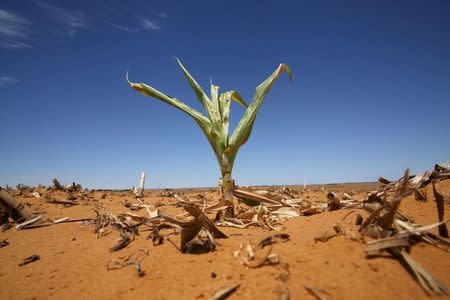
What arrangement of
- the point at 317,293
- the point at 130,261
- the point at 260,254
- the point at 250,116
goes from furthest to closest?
the point at 250,116 → the point at 130,261 → the point at 260,254 → the point at 317,293

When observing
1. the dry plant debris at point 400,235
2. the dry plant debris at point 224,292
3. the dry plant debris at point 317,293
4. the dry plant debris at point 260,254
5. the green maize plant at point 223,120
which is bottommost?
the dry plant debris at point 224,292

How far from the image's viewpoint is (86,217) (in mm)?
5078

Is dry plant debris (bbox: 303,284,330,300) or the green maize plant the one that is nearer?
dry plant debris (bbox: 303,284,330,300)

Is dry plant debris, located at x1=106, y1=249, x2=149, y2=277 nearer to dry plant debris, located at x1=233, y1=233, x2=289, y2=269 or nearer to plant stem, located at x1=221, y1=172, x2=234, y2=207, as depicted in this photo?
dry plant debris, located at x1=233, y1=233, x2=289, y2=269

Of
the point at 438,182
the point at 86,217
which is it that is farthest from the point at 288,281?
the point at 86,217

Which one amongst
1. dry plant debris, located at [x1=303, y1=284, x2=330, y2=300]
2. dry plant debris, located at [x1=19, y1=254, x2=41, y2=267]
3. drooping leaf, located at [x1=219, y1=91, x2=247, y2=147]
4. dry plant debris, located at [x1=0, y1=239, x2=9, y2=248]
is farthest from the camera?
drooping leaf, located at [x1=219, y1=91, x2=247, y2=147]

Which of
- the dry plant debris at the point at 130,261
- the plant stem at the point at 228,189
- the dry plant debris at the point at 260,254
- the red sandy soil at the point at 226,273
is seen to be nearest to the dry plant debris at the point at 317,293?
the red sandy soil at the point at 226,273

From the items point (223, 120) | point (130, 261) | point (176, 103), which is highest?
point (176, 103)

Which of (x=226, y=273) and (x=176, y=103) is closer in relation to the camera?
(x=226, y=273)

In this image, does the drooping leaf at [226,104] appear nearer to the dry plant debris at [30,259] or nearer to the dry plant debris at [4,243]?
the dry plant debris at [30,259]

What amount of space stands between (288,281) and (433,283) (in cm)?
69

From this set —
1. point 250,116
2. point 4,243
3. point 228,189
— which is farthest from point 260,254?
point 4,243

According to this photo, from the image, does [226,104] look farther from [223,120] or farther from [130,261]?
[130,261]

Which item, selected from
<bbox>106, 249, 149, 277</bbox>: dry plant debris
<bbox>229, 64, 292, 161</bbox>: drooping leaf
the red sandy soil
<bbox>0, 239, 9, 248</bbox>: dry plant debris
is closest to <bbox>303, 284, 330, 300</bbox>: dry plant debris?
the red sandy soil
